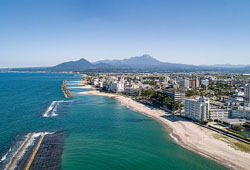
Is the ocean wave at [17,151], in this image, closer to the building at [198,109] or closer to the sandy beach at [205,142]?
the sandy beach at [205,142]

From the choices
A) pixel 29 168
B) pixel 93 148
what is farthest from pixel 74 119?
pixel 29 168

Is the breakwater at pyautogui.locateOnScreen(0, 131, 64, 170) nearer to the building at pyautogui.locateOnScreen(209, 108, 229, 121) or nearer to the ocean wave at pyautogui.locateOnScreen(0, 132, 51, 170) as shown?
the ocean wave at pyautogui.locateOnScreen(0, 132, 51, 170)

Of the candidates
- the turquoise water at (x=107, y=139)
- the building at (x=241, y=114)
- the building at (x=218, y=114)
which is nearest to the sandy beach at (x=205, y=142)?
the turquoise water at (x=107, y=139)

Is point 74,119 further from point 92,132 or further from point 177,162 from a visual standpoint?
point 177,162

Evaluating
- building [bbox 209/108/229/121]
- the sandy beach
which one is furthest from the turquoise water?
building [bbox 209/108/229/121]

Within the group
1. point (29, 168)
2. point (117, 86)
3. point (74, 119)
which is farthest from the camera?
point (117, 86)

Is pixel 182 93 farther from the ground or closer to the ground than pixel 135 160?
farther from the ground
